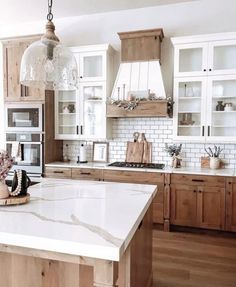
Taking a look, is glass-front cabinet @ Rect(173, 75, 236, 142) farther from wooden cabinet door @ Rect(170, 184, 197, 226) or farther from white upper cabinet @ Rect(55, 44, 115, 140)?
white upper cabinet @ Rect(55, 44, 115, 140)

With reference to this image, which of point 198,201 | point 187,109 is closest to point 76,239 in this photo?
point 198,201

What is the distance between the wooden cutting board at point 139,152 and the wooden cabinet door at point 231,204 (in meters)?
1.26

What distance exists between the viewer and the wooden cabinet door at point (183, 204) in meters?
3.55

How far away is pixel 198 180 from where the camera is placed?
3.51m

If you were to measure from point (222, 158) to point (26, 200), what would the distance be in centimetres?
304

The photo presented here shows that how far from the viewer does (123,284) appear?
1.50 metres

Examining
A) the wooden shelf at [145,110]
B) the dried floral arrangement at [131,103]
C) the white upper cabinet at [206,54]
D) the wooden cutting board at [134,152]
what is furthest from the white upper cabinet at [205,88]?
the wooden cutting board at [134,152]

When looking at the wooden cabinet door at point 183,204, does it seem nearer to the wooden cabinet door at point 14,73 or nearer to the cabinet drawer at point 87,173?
the cabinet drawer at point 87,173

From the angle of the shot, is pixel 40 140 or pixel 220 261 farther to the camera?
pixel 40 140

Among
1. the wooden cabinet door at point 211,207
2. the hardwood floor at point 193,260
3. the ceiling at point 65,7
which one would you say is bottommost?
the hardwood floor at point 193,260

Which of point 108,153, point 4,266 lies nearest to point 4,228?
point 4,266

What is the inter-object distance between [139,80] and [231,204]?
6.93ft

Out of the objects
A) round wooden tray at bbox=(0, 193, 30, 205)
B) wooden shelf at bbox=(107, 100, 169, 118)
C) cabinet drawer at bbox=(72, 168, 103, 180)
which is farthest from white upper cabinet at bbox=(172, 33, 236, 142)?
round wooden tray at bbox=(0, 193, 30, 205)

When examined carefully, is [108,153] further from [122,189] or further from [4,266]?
[4,266]
